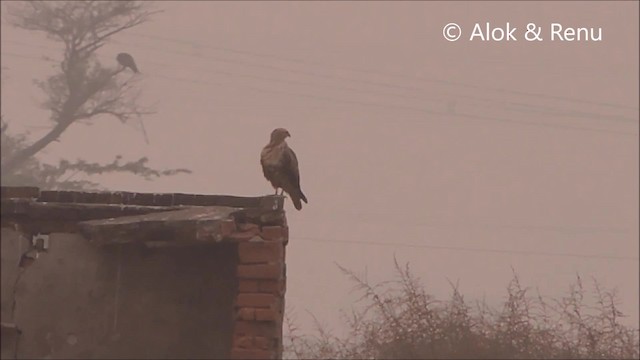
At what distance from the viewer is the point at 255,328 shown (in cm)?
623

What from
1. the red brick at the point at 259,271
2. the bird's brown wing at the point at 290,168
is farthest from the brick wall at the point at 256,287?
the bird's brown wing at the point at 290,168

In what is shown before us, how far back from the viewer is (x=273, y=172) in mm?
8633

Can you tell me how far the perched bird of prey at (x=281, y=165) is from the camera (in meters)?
8.55

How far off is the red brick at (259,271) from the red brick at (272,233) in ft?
0.54

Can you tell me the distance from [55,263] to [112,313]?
44cm

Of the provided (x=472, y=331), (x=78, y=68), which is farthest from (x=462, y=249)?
(x=472, y=331)

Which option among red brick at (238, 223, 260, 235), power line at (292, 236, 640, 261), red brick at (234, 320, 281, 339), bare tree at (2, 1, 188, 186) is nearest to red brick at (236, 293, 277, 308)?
red brick at (234, 320, 281, 339)

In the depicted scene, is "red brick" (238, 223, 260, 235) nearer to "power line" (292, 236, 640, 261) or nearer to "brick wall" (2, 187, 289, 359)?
"brick wall" (2, 187, 289, 359)

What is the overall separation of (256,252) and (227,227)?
306 mm

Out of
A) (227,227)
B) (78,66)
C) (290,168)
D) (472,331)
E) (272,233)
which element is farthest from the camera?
(78,66)

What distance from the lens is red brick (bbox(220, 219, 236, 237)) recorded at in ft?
19.7

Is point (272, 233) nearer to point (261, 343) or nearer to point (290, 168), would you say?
point (261, 343)

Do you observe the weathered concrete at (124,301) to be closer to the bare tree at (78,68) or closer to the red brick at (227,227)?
the red brick at (227,227)

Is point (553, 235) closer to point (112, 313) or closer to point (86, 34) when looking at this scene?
point (86, 34)
